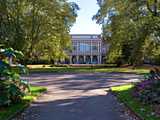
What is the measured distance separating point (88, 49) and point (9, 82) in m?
133

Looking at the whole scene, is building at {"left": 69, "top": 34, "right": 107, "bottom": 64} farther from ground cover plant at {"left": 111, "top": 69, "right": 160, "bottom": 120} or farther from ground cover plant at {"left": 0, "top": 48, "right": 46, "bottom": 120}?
ground cover plant at {"left": 0, "top": 48, "right": 46, "bottom": 120}

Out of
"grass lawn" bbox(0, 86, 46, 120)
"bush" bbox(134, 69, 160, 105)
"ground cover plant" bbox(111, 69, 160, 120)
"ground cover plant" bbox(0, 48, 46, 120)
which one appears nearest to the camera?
"grass lawn" bbox(0, 86, 46, 120)

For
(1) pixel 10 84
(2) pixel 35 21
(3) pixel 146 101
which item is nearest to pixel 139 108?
(3) pixel 146 101

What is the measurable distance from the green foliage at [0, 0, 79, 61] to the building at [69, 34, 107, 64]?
8469 centimetres

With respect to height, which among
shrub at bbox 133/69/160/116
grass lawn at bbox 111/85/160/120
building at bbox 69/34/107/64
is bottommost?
grass lawn at bbox 111/85/160/120

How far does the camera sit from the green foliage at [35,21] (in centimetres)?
5891

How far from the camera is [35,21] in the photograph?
60.3 metres

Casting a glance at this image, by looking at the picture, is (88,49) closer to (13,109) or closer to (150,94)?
(150,94)

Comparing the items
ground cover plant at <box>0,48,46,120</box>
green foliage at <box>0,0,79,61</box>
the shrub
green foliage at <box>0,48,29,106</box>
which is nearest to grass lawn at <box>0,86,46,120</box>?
ground cover plant at <box>0,48,46,120</box>

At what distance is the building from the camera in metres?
148

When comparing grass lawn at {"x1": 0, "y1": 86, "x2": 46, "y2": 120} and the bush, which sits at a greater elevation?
the bush

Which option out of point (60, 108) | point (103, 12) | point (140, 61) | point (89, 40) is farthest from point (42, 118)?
point (89, 40)

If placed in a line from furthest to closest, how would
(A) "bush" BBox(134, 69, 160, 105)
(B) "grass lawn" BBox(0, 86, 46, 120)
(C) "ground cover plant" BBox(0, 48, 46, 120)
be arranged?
(A) "bush" BBox(134, 69, 160, 105)
(C) "ground cover plant" BBox(0, 48, 46, 120)
(B) "grass lawn" BBox(0, 86, 46, 120)

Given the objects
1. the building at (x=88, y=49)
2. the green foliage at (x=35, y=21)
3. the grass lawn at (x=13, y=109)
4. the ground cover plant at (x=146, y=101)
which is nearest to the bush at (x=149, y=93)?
the ground cover plant at (x=146, y=101)
